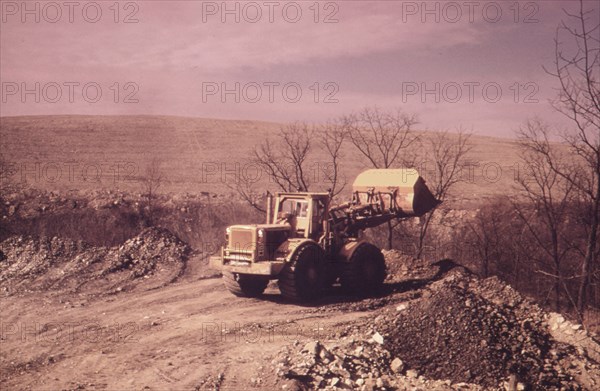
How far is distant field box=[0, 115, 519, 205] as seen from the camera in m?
28.5

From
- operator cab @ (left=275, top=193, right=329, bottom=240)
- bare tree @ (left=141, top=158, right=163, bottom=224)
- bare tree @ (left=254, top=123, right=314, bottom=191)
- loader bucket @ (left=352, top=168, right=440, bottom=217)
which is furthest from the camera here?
bare tree @ (left=141, top=158, right=163, bottom=224)

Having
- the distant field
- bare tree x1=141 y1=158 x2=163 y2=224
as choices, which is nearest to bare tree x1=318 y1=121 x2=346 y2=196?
the distant field

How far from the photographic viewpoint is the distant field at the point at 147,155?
93.4 ft

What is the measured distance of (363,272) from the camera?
13117 millimetres

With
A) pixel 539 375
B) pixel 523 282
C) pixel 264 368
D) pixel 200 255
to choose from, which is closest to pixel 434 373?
pixel 539 375

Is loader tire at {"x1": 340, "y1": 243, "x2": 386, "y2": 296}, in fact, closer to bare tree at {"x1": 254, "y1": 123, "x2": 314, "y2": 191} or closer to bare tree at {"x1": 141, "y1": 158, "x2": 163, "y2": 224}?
bare tree at {"x1": 254, "y1": 123, "x2": 314, "y2": 191}

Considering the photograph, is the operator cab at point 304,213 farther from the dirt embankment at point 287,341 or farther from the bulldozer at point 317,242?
the dirt embankment at point 287,341

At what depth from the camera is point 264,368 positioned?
26.1 ft

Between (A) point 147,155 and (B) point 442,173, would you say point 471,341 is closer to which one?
(B) point 442,173

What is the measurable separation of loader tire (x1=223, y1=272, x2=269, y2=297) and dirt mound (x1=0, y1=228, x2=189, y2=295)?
293 centimetres

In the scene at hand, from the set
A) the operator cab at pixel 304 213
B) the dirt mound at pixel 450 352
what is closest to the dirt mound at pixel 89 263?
the operator cab at pixel 304 213

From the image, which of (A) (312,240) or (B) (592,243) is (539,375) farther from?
(A) (312,240)

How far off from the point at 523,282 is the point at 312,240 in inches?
433

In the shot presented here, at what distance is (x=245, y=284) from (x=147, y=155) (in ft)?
81.5
